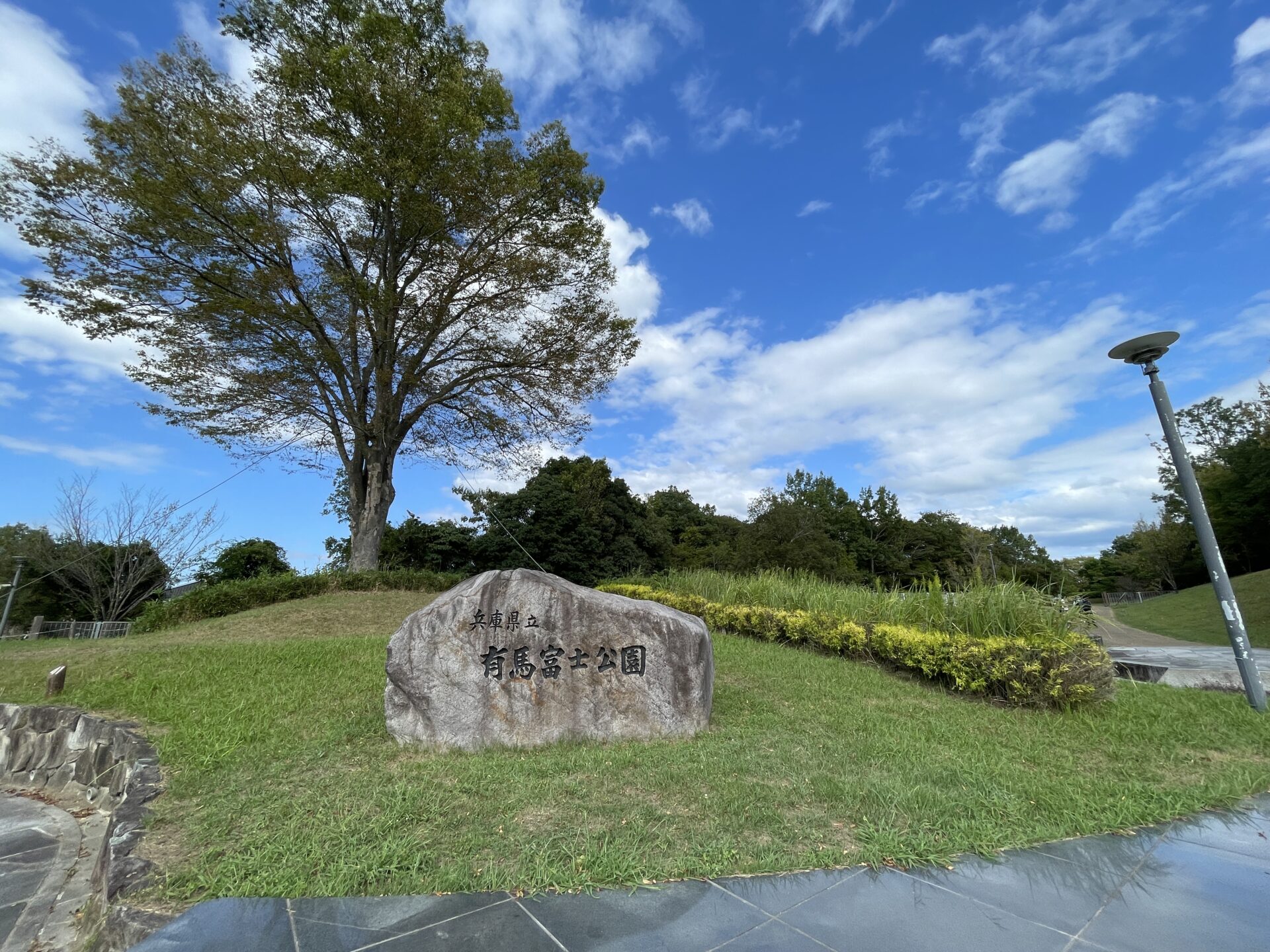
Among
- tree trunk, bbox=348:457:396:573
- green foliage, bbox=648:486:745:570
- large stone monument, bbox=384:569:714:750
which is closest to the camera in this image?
large stone monument, bbox=384:569:714:750

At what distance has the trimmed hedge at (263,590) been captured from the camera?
11359mm

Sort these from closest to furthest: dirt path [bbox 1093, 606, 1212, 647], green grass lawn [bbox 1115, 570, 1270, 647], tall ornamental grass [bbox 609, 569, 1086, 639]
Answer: tall ornamental grass [bbox 609, 569, 1086, 639]
dirt path [bbox 1093, 606, 1212, 647]
green grass lawn [bbox 1115, 570, 1270, 647]

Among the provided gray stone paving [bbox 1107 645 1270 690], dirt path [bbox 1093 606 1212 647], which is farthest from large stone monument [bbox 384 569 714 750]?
dirt path [bbox 1093 606 1212 647]

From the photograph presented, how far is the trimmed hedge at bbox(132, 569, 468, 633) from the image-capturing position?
1136 cm

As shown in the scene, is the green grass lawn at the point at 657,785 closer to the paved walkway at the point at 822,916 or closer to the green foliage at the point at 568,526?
the paved walkway at the point at 822,916

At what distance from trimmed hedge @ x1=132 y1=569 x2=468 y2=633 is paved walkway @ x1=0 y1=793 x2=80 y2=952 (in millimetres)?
7090

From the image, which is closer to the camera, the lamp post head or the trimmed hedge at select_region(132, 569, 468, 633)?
the lamp post head

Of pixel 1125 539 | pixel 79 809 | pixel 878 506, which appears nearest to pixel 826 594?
pixel 79 809

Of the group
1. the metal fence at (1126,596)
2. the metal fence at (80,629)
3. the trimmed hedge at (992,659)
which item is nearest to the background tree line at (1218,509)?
the metal fence at (1126,596)

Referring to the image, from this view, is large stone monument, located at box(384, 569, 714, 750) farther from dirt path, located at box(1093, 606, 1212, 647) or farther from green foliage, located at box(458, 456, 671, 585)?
green foliage, located at box(458, 456, 671, 585)

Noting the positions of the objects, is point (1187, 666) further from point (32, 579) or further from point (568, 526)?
point (32, 579)

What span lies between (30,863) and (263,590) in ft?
31.3

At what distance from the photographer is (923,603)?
7.62m

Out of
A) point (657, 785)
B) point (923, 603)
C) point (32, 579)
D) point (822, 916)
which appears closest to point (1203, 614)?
point (923, 603)
